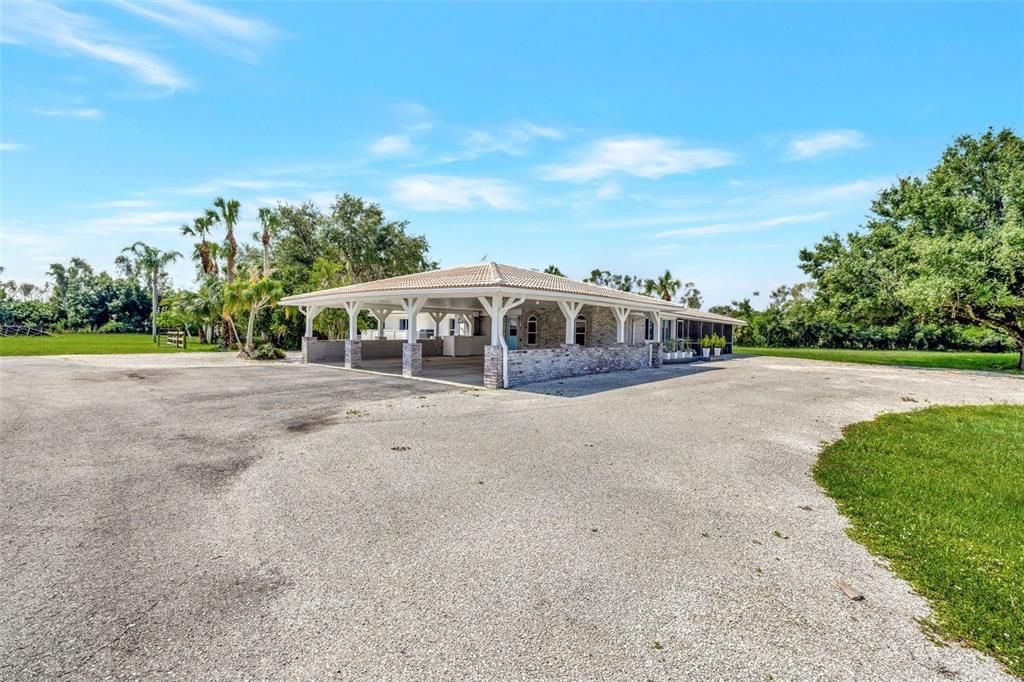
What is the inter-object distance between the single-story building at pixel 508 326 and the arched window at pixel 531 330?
0.16 feet

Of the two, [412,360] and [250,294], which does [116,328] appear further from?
[412,360]

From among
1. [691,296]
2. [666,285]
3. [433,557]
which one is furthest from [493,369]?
[691,296]

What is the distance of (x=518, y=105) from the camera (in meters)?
16.5

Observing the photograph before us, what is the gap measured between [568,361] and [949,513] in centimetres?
1160

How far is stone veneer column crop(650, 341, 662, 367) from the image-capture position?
68.1ft

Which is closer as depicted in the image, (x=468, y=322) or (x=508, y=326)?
(x=508, y=326)

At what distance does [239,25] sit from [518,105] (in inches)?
359

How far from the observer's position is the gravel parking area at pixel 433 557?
2.55 m

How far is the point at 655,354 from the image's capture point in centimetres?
2091

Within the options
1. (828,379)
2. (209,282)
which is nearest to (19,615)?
(828,379)

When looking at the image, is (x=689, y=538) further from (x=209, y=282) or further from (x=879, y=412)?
(x=209, y=282)

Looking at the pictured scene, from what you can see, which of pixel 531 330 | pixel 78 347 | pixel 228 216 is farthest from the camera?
pixel 228 216

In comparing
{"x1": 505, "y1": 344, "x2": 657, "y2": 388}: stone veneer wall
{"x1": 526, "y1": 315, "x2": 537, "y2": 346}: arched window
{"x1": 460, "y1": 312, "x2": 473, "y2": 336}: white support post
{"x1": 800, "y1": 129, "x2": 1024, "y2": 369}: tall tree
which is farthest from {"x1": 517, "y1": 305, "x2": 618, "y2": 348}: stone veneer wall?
{"x1": 800, "y1": 129, "x2": 1024, "y2": 369}: tall tree

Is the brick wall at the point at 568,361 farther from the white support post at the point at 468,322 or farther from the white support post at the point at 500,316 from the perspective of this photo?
the white support post at the point at 468,322
